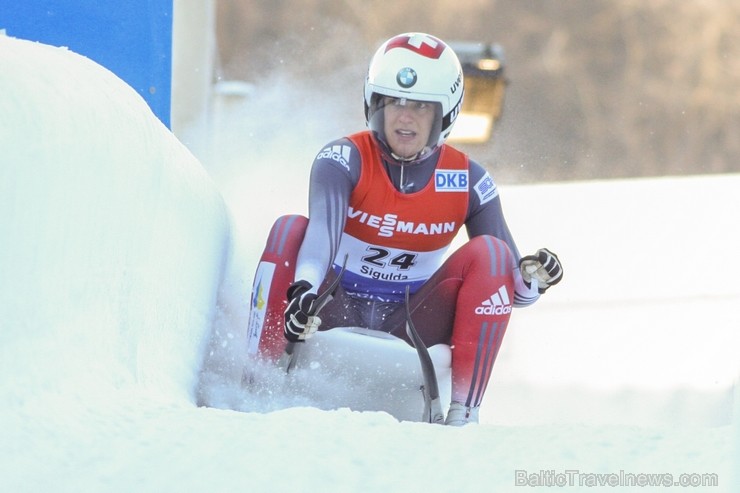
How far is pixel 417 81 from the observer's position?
116 inches

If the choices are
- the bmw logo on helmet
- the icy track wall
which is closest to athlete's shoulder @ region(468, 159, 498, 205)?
the bmw logo on helmet

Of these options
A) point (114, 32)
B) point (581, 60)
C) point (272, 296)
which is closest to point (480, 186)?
point (272, 296)

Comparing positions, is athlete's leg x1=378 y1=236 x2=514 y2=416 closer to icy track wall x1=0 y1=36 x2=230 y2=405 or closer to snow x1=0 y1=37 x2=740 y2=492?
snow x1=0 y1=37 x2=740 y2=492

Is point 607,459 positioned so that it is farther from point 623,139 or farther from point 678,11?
point 678,11

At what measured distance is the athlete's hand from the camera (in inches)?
103

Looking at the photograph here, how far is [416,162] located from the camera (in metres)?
3.08

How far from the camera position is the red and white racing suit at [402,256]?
2803mm

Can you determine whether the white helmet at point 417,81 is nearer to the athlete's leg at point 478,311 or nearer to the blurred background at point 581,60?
the athlete's leg at point 478,311

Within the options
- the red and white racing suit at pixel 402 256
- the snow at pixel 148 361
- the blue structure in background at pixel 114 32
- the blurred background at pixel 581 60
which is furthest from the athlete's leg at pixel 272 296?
the blurred background at pixel 581 60

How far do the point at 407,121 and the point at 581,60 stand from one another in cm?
1263

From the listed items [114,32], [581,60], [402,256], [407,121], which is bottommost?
[402,256]

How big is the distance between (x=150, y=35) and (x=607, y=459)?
2.83m

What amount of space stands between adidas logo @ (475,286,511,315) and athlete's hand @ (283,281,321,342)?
1.45 feet

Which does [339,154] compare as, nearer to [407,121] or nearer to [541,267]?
[407,121]
